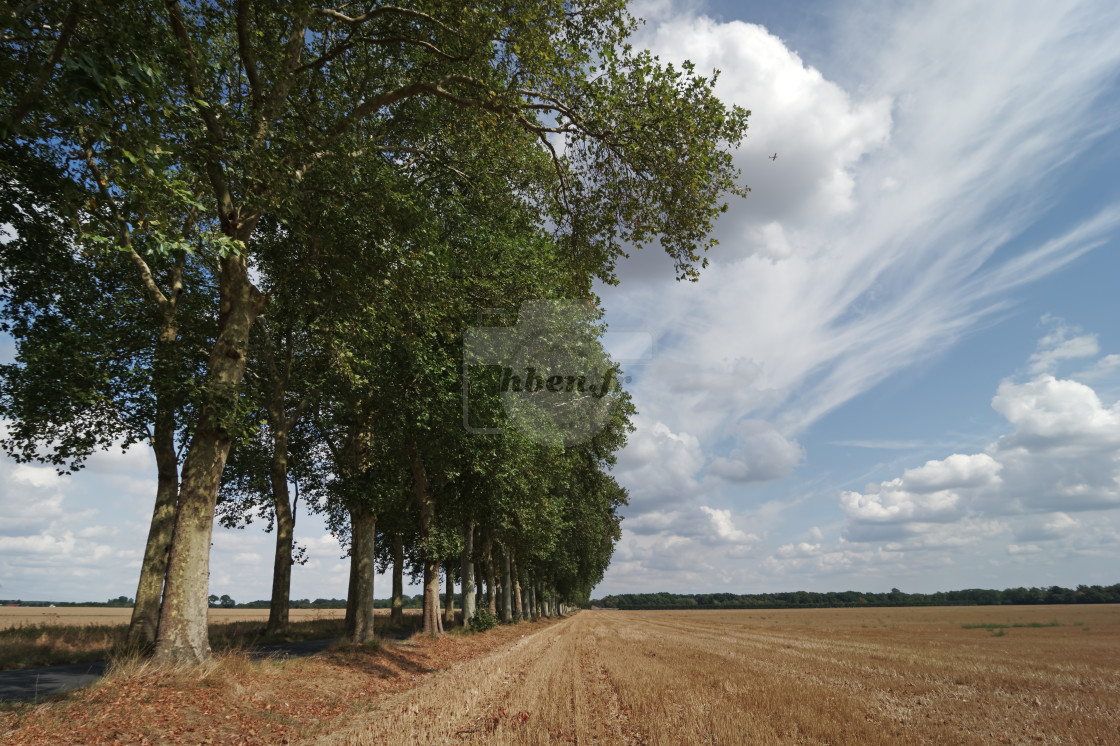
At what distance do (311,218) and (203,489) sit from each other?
596 cm

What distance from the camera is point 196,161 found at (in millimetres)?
10203

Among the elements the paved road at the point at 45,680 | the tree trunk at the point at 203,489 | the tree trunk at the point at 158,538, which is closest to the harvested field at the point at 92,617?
the tree trunk at the point at 158,538

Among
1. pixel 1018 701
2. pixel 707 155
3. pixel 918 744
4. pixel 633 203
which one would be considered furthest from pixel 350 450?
pixel 1018 701

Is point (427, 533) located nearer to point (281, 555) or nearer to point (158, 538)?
point (281, 555)

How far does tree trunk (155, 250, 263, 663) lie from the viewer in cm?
1052

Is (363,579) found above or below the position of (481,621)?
above

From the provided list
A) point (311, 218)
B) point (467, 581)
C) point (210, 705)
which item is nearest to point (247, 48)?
point (311, 218)

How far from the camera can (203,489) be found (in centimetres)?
1122

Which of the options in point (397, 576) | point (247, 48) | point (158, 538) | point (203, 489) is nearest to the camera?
point (203, 489)

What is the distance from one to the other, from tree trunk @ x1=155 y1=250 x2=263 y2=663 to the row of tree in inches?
1.8

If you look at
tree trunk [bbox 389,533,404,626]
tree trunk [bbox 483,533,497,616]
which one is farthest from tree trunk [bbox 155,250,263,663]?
tree trunk [bbox 483,533,497,616]

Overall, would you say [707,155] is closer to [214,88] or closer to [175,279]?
[214,88]

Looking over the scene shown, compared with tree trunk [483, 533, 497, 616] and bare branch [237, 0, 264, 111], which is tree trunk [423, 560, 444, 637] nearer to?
tree trunk [483, 533, 497, 616]

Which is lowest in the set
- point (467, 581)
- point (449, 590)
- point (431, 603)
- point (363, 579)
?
point (449, 590)
